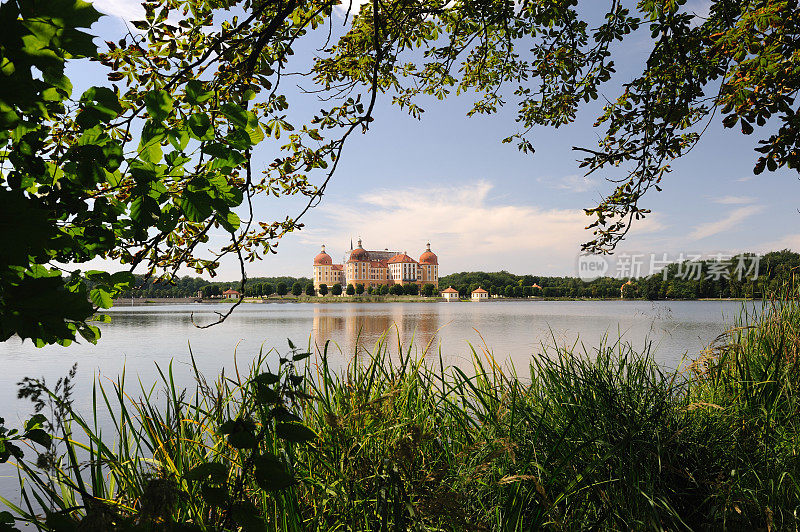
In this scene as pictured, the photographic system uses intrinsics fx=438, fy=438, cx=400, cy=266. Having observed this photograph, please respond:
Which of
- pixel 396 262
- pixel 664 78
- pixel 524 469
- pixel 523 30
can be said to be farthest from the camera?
pixel 396 262

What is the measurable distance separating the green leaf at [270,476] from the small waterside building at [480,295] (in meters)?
70.2

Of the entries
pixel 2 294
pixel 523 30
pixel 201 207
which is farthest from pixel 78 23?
pixel 523 30

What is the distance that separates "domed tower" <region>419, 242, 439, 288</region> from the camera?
9219 centimetres

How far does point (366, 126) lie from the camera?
182 cm

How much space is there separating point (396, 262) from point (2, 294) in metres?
94.9

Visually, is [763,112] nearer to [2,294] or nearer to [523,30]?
[523,30]

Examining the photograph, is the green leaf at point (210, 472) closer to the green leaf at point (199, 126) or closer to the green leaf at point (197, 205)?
the green leaf at point (197, 205)

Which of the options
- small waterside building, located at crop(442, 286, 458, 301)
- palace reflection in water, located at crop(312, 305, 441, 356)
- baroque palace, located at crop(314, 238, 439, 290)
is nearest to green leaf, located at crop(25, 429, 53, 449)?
palace reflection in water, located at crop(312, 305, 441, 356)

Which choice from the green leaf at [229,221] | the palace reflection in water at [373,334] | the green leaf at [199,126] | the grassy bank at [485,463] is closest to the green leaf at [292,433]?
the grassy bank at [485,463]

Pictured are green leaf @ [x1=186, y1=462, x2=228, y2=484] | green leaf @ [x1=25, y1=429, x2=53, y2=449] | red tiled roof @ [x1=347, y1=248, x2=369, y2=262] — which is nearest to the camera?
green leaf @ [x1=186, y1=462, x2=228, y2=484]

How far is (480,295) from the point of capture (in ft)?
232

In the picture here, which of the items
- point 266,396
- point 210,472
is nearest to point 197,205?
point 266,396

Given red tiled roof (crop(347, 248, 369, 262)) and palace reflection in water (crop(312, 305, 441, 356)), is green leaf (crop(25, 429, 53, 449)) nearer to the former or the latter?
palace reflection in water (crop(312, 305, 441, 356))

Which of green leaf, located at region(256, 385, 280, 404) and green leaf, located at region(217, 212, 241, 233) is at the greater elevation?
green leaf, located at region(217, 212, 241, 233)
